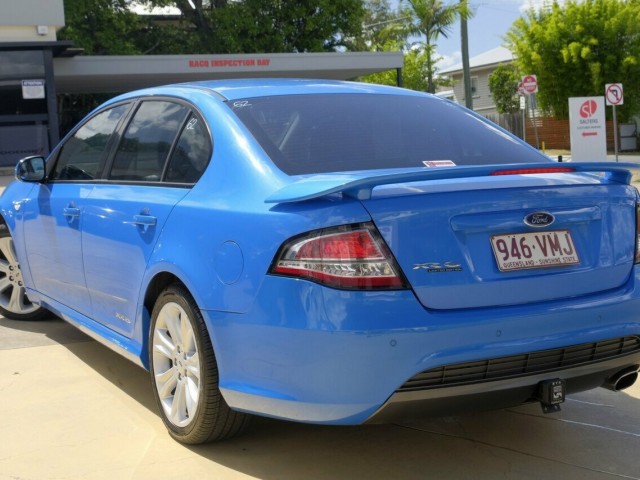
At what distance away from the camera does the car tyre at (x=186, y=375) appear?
367 centimetres

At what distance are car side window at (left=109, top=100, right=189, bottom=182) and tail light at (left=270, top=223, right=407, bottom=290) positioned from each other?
1.35m

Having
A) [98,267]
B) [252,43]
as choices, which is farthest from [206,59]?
[98,267]

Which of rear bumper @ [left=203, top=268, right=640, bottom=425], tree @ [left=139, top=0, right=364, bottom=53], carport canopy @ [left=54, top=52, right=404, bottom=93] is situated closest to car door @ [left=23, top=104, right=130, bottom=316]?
rear bumper @ [left=203, top=268, right=640, bottom=425]

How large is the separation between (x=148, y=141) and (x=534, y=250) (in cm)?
207

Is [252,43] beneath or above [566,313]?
above

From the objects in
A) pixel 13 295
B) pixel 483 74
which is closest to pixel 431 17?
pixel 483 74

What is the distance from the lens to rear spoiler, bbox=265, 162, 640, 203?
318 cm

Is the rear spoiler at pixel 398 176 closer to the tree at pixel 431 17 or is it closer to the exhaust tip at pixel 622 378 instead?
the exhaust tip at pixel 622 378

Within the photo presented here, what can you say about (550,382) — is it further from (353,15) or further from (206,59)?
(353,15)

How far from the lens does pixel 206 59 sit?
28.9 meters

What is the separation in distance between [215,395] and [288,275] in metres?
0.72

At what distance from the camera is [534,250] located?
3.40 m

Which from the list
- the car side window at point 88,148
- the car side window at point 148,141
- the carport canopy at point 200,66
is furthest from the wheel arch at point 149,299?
the carport canopy at point 200,66

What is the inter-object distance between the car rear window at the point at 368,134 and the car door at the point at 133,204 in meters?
0.35
